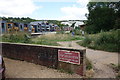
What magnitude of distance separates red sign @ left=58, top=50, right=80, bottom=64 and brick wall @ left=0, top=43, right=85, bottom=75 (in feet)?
0.39

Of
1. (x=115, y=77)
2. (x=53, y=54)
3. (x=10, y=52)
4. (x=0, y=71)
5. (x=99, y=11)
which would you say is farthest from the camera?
(x=99, y=11)

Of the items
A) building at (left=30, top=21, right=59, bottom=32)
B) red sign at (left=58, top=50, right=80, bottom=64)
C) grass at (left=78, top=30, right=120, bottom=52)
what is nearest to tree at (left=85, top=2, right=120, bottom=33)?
grass at (left=78, top=30, right=120, bottom=52)

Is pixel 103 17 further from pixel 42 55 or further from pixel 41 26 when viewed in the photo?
pixel 41 26

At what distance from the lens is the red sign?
4031mm

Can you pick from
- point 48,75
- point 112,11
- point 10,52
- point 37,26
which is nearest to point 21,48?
point 10,52

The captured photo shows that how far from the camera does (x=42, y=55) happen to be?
500cm

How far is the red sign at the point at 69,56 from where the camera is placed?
13.2 ft

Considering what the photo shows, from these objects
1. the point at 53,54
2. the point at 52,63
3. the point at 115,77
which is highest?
the point at 53,54

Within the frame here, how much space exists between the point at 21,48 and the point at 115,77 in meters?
4.52

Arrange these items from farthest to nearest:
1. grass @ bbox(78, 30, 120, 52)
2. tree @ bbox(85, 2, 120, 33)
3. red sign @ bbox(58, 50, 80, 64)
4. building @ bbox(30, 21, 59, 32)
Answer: building @ bbox(30, 21, 59, 32), tree @ bbox(85, 2, 120, 33), grass @ bbox(78, 30, 120, 52), red sign @ bbox(58, 50, 80, 64)

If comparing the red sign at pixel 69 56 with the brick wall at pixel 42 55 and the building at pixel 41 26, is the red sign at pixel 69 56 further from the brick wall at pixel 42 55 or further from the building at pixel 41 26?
the building at pixel 41 26

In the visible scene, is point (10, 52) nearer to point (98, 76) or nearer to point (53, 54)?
point (53, 54)

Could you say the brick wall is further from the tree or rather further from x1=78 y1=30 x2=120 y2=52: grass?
the tree

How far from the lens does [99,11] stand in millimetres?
17375
